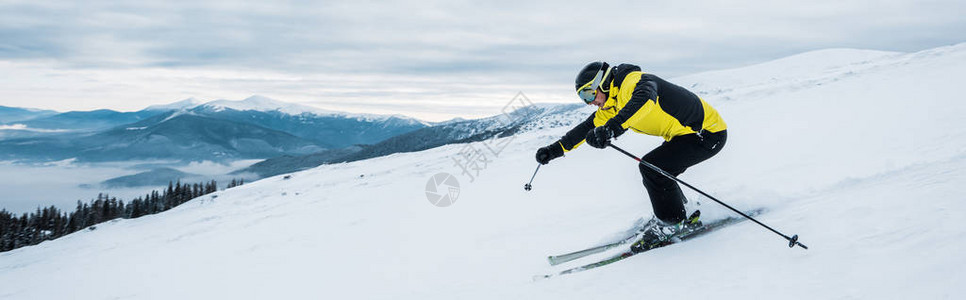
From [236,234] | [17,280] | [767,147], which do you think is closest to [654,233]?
[767,147]

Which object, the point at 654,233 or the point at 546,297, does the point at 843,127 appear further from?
the point at 546,297

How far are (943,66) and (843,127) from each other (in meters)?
9.79

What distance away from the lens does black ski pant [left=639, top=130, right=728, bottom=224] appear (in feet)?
17.5

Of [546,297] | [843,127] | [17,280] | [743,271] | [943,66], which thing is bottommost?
[17,280]

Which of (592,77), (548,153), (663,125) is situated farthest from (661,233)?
(592,77)

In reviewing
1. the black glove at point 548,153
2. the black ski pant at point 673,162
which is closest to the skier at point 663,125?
the black ski pant at point 673,162

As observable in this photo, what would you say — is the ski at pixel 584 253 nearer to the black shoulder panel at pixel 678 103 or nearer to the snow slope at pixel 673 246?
the snow slope at pixel 673 246

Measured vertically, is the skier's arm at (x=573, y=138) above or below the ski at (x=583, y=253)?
above

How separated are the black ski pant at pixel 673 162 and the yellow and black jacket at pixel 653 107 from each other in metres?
0.10

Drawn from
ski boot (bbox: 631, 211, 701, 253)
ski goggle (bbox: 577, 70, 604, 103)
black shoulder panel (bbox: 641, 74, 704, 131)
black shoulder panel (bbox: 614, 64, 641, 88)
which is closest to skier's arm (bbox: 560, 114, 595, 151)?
ski goggle (bbox: 577, 70, 604, 103)

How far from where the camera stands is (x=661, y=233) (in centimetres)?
548

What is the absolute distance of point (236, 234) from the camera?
1750 centimetres

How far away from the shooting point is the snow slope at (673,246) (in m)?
4.09

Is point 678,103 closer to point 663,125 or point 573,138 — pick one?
point 663,125
